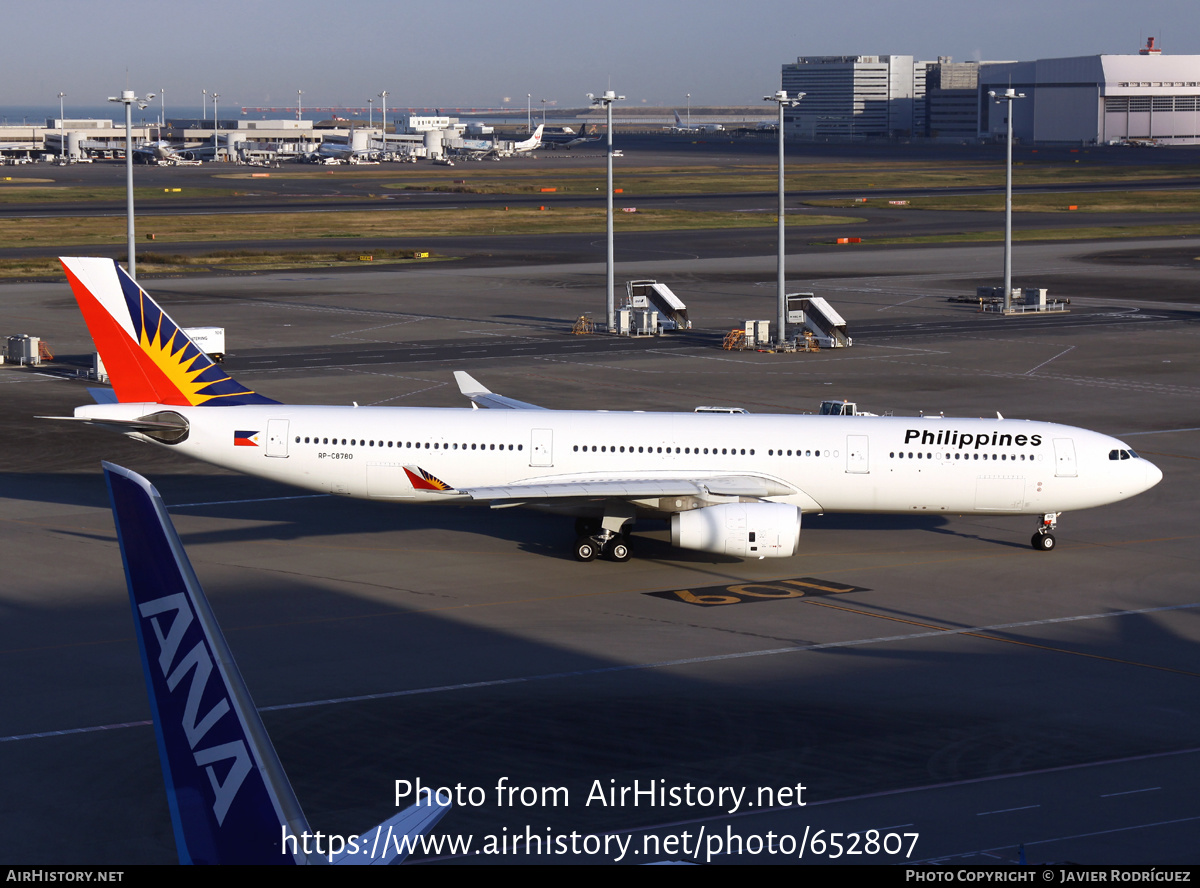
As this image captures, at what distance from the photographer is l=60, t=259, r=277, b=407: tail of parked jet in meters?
37.1

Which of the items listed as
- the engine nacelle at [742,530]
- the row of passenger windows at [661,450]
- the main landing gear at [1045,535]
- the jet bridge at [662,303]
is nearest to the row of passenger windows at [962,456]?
the main landing gear at [1045,535]

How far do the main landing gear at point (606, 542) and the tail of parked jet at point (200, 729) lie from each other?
2544cm

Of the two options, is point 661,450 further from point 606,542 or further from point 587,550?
point 587,550

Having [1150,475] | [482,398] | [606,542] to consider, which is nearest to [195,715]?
[606,542]

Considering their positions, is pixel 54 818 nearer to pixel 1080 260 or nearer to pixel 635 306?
pixel 635 306

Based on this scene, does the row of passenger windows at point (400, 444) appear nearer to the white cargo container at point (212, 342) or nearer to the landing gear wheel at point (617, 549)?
the landing gear wheel at point (617, 549)

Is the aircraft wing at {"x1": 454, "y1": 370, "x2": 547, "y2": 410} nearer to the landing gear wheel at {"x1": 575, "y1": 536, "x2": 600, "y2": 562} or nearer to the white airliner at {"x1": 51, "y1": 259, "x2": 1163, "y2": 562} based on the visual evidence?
the white airliner at {"x1": 51, "y1": 259, "x2": 1163, "y2": 562}

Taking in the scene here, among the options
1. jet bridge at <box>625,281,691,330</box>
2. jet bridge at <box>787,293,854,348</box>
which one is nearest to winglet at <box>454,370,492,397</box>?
jet bridge at <box>787,293,854,348</box>

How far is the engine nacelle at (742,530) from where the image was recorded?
33656mm

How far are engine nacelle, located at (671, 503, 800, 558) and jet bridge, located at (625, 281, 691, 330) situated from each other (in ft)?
160

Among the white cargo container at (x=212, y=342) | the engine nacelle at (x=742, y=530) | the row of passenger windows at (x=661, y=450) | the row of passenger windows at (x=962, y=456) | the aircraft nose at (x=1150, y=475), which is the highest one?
the white cargo container at (x=212, y=342)

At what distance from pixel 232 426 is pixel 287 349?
37.9 metres

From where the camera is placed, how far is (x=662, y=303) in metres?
83.2

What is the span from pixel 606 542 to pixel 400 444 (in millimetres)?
5988
